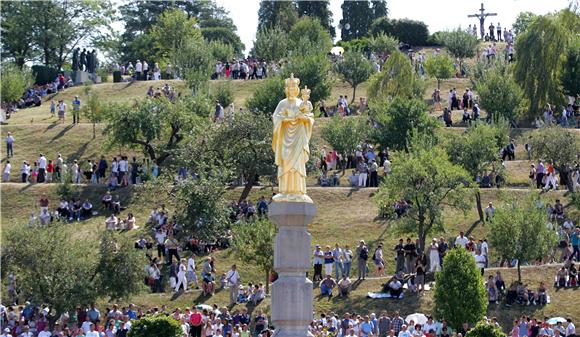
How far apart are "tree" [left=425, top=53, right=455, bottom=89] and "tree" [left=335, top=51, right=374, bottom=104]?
3739 millimetres

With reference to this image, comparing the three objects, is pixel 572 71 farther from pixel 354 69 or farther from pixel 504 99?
pixel 354 69

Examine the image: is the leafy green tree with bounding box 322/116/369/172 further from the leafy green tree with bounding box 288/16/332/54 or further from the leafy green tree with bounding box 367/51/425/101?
the leafy green tree with bounding box 288/16/332/54

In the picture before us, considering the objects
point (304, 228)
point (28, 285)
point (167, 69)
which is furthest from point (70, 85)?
point (304, 228)

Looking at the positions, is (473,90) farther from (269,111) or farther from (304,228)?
(304,228)

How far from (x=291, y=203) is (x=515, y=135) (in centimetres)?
4528

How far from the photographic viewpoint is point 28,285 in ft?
150

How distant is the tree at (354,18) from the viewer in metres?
121

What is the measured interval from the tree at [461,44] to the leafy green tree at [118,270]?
53.7m

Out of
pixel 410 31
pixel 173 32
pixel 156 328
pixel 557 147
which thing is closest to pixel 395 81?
pixel 557 147

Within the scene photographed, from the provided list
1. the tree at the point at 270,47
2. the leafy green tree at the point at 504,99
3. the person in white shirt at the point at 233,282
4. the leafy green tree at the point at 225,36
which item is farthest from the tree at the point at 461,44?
the person in white shirt at the point at 233,282

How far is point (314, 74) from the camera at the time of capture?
77812 mm

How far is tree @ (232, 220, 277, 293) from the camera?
48.0 metres

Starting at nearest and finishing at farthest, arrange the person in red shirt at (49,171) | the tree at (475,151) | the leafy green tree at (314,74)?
the tree at (475,151), the person in red shirt at (49,171), the leafy green tree at (314,74)

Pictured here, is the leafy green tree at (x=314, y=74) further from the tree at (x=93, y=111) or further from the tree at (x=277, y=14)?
the tree at (x=277, y=14)
